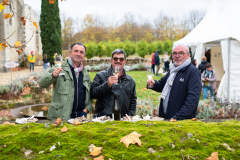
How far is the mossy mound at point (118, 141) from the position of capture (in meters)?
1.40

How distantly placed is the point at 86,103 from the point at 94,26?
1804 inches

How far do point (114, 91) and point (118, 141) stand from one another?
1.28 m

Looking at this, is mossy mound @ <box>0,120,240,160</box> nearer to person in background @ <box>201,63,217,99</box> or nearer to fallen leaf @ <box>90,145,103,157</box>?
fallen leaf @ <box>90,145,103,157</box>

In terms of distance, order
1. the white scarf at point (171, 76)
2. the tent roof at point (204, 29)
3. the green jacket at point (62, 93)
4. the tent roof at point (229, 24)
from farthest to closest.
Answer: the tent roof at point (204, 29) < the tent roof at point (229, 24) < the white scarf at point (171, 76) < the green jacket at point (62, 93)

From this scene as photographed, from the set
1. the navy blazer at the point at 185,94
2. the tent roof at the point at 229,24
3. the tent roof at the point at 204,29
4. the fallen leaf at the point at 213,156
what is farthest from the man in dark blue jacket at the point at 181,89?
the tent roof at the point at 204,29

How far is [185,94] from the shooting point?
2.74 meters

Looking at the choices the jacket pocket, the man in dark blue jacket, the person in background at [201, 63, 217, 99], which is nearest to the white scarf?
A: the man in dark blue jacket

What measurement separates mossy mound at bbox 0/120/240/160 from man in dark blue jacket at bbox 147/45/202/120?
0.88 metres

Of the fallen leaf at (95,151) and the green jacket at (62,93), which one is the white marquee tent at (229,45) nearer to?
the green jacket at (62,93)

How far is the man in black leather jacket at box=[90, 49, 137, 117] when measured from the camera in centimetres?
264

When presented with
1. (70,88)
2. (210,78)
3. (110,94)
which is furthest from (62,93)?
(210,78)

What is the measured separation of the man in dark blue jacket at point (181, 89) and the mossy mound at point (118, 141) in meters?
0.88

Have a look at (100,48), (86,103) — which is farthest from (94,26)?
(86,103)

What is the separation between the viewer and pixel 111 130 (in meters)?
1.64
